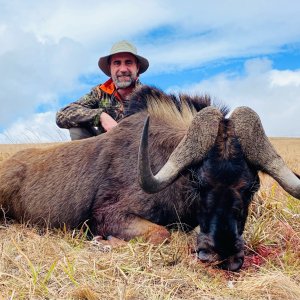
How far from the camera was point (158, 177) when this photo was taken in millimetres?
4637

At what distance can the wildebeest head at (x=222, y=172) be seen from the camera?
14.1ft

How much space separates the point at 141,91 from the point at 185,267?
269 cm

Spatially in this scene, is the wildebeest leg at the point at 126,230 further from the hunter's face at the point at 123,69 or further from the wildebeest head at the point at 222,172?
the hunter's face at the point at 123,69

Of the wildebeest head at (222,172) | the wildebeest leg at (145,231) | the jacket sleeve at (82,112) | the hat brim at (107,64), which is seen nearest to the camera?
the wildebeest head at (222,172)

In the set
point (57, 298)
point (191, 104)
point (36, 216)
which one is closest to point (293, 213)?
point (191, 104)

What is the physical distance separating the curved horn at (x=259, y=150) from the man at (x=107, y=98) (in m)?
3.23

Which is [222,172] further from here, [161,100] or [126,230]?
[161,100]

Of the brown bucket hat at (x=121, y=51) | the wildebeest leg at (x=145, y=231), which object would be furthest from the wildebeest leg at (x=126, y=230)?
the brown bucket hat at (x=121, y=51)

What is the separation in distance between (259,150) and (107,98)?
159 inches

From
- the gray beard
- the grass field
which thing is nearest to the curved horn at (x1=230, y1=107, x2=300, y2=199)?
the grass field

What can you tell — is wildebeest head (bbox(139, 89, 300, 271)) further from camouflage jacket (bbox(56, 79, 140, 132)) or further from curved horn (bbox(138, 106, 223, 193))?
camouflage jacket (bbox(56, 79, 140, 132))

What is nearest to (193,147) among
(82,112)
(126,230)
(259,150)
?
(259,150)

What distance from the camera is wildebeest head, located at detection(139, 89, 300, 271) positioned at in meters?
4.29

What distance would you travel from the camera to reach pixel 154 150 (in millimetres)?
5621
